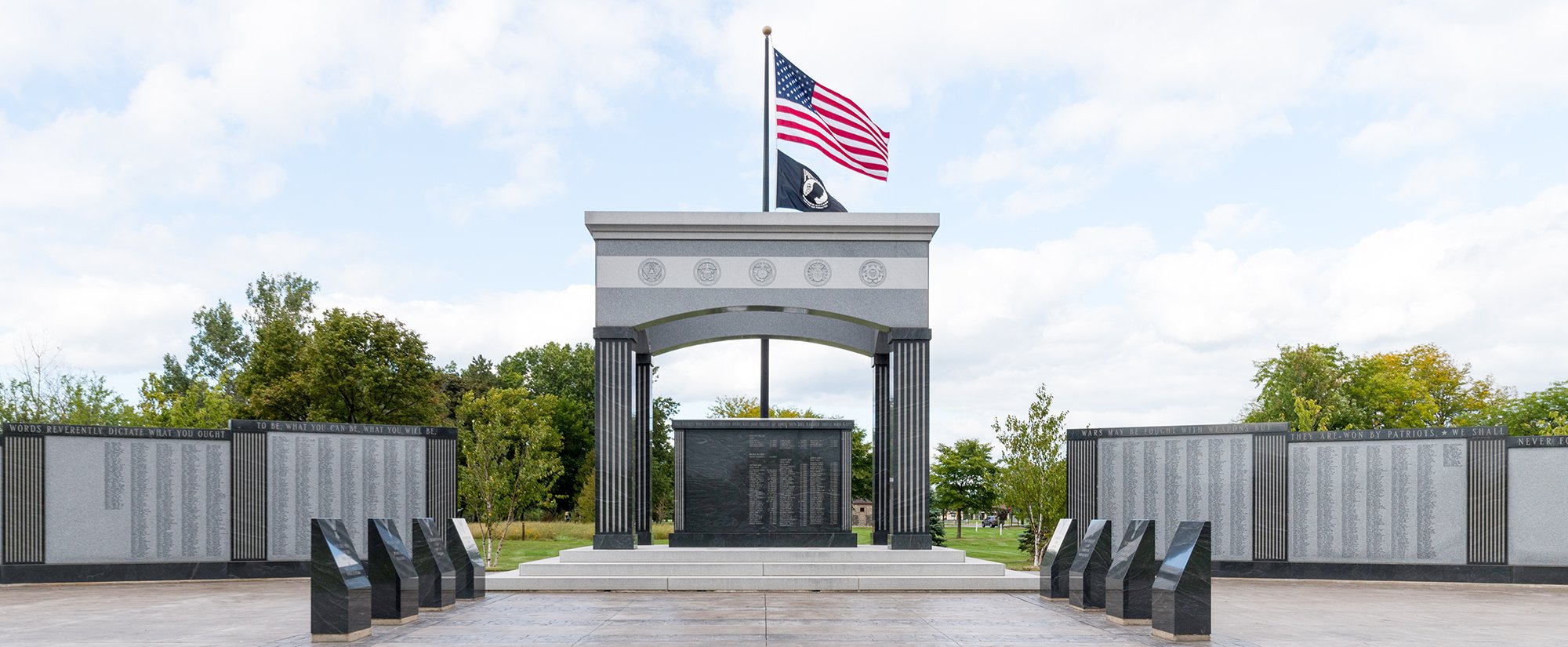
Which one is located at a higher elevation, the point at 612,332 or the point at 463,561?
the point at 612,332

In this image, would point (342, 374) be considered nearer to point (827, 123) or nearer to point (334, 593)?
point (827, 123)

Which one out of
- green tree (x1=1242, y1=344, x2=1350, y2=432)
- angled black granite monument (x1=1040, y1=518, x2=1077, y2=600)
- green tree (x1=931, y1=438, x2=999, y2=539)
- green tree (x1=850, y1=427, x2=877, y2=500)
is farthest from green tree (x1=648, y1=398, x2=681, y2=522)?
angled black granite monument (x1=1040, y1=518, x2=1077, y2=600)

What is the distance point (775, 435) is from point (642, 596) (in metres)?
5.47

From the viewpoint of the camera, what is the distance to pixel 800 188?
1970cm

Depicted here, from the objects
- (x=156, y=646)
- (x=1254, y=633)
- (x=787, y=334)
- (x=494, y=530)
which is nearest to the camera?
(x=156, y=646)

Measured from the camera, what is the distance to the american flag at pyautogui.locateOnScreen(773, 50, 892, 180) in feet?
64.4

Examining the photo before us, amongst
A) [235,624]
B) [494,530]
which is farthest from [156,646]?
[494,530]

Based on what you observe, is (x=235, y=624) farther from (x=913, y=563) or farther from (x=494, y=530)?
(x=494, y=530)

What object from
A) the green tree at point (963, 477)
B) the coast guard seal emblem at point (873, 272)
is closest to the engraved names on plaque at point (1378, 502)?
the coast guard seal emblem at point (873, 272)

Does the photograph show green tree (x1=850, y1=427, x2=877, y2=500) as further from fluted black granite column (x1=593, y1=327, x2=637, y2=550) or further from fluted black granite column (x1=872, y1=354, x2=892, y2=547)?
fluted black granite column (x1=593, y1=327, x2=637, y2=550)

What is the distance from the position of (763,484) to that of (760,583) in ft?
12.6

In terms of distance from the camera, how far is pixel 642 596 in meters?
15.7

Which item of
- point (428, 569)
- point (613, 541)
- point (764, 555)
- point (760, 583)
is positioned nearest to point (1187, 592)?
point (760, 583)

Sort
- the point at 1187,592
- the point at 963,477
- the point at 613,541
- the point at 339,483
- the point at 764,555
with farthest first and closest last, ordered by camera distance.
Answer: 1. the point at 963,477
2. the point at 339,483
3. the point at 613,541
4. the point at 764,555
5. the point at 1187,592
